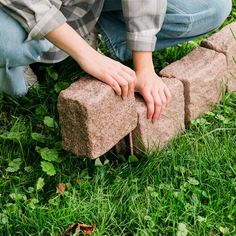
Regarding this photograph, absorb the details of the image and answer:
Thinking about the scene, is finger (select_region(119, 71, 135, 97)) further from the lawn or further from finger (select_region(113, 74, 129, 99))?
the lawn

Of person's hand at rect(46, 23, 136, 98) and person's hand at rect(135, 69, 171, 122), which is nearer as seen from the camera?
person's hand at rect(46, 23, 136, 98)

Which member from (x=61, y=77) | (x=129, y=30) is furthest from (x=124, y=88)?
(x=61, y=77)

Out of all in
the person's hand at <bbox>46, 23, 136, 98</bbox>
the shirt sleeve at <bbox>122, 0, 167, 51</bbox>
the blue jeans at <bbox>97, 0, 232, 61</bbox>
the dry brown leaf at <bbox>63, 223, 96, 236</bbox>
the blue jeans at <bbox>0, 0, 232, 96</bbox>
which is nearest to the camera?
the dry brown leaf at <bbox>63, 223, 96, 236</bbox>

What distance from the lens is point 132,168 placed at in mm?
2475

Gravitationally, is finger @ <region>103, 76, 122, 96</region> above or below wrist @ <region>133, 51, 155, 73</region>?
above

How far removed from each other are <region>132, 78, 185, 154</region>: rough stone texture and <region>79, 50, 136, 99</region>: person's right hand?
168 millimetres

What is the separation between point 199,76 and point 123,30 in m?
0.38

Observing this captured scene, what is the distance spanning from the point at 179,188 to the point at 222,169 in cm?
18

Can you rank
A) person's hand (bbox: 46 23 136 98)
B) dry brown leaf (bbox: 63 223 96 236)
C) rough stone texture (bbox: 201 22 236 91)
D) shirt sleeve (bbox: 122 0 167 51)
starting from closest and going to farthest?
dry brown leaf (bbox: 63 223 96 236), person's hand (bbox: 46 23 136 98), shirt sleeve (bbox: 122 0 167 51), rough stone texture (bbox: 201 22 236 91)

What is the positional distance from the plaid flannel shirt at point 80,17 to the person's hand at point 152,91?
4.1 inches

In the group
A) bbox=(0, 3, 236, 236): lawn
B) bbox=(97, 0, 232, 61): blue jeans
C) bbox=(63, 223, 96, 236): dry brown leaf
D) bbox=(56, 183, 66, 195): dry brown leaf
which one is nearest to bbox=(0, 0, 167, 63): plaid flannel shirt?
bbox=(97, 0, 232, 61): blue jeans

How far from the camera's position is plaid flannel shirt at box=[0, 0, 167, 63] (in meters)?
2.28

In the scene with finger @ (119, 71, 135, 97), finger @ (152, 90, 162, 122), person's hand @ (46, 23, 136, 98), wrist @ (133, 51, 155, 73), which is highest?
person's hand @ (46, 23, 136, 98)

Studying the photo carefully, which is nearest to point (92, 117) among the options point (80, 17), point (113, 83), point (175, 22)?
point (113, 83)
